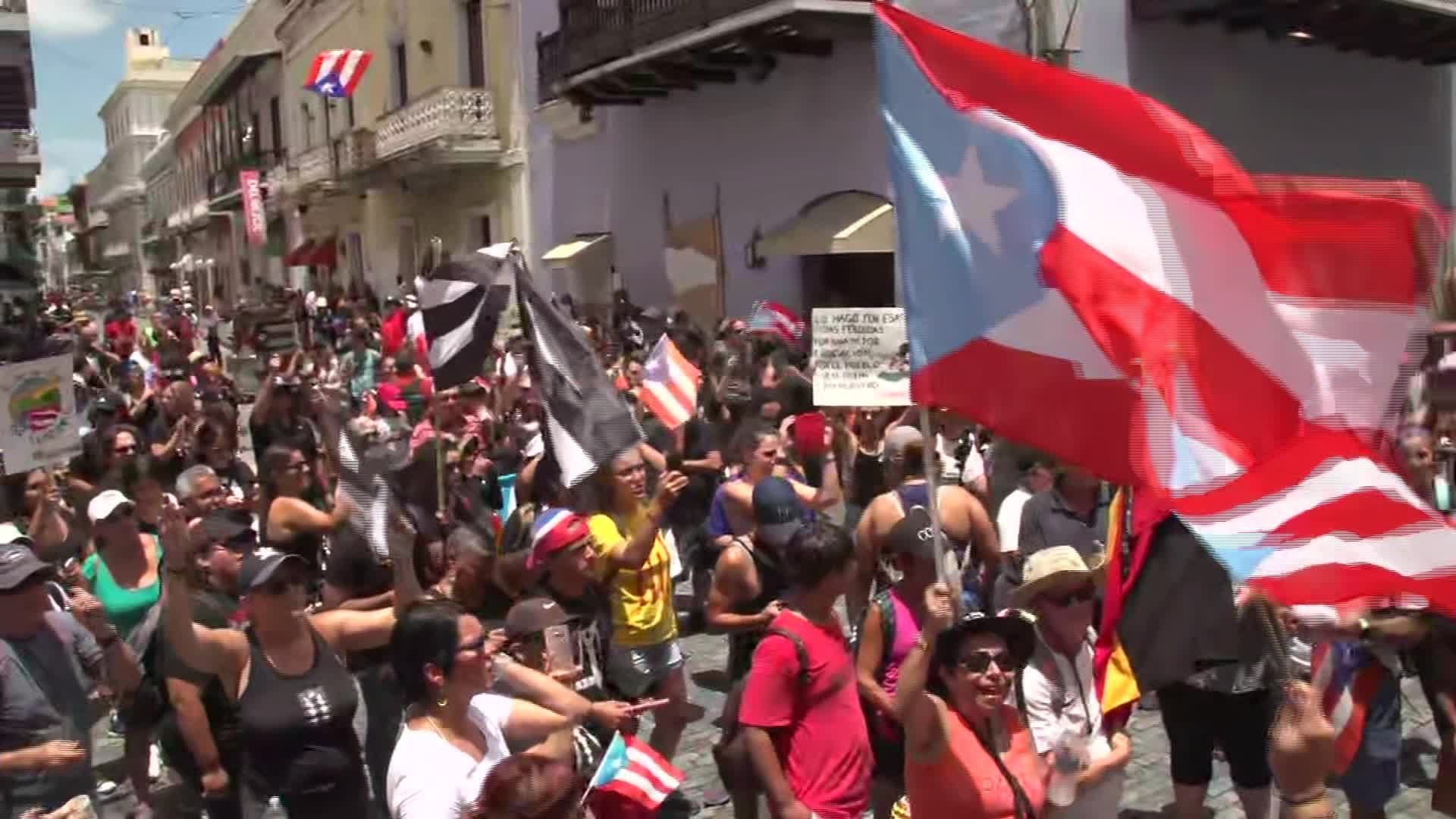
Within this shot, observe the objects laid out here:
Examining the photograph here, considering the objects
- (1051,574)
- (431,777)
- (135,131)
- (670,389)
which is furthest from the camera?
(135,131)

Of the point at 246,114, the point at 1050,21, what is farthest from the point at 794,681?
the point at 246,114

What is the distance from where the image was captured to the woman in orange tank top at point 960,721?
10.5ft

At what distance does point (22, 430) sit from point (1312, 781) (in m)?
5.38

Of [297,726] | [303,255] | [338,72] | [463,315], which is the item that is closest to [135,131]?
[303,255]

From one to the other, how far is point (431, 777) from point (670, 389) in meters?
5.19

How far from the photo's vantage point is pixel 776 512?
5.09m

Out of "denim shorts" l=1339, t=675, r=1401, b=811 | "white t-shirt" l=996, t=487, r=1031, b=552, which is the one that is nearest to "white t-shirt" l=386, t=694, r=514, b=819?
"denim shorts" l=1339, t=675, r=1401, b=811

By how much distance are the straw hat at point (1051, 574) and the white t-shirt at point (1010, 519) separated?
75.7 inches

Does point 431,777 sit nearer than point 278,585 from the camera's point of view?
Yes

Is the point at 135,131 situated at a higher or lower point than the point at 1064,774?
higher

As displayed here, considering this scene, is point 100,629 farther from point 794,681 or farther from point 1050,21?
point 1050,21

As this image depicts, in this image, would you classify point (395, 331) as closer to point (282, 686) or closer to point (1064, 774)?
point (282, 686)

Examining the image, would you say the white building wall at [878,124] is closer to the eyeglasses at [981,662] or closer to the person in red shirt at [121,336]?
the person in red shirt at [121,336]

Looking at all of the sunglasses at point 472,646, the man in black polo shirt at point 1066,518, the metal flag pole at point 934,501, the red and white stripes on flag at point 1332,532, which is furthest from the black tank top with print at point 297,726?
the man in black polo shirt at point 1066,518
